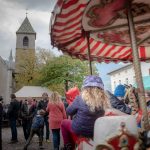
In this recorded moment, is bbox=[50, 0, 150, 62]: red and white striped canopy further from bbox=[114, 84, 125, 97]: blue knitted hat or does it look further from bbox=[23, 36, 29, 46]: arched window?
bbox=[23, 36, 29, 46]: arched window

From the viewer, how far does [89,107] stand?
3.96 meters

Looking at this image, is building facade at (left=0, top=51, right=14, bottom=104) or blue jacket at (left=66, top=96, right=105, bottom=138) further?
building facade at (left=0, top=51, right=14, bottom=104)

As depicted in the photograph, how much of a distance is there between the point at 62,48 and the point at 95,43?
3.27 ft

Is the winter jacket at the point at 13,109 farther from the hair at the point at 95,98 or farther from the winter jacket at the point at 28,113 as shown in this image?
the hair at the point at 95,98

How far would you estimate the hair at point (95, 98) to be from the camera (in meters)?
3.96

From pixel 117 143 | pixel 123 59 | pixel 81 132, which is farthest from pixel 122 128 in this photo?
pixel 123 59

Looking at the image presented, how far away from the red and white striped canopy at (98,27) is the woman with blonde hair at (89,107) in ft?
3.67

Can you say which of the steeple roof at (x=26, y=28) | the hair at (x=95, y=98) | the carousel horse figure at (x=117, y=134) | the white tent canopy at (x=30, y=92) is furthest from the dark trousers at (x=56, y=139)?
the steeple roof at (x=26, y=28)

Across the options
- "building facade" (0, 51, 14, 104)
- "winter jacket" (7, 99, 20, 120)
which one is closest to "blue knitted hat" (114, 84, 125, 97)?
"winter jacket" (7, 99, 20, 120)

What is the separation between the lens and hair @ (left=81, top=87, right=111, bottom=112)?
13.0ft

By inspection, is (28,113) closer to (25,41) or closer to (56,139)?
(56,139)

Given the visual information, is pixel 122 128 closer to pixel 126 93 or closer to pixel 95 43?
pixel 126 93

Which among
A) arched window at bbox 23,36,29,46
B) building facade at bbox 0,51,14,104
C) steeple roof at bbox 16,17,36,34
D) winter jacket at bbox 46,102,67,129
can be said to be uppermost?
steeple roof at bbox 16,17,36,34

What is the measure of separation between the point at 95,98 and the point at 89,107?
0.50 ft
